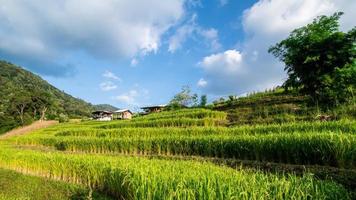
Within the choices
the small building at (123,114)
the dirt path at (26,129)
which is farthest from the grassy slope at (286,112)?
the small building at (123,114)

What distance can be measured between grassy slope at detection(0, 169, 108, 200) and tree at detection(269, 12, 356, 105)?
1482cm

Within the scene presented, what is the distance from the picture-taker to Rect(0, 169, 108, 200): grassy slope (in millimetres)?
7907

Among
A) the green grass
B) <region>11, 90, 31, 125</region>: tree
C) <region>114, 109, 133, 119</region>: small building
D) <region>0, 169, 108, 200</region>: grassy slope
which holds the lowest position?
<region>0, 169, 108, 200</region>: grassy slope

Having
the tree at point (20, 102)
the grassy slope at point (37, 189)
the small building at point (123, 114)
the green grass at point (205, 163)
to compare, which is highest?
the tree at point (20, 102)

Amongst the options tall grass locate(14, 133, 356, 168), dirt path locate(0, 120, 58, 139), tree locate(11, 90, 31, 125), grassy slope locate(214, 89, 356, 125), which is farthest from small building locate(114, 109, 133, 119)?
tall grass locate(14, 133, 356, 168)

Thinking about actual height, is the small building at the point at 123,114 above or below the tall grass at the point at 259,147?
above

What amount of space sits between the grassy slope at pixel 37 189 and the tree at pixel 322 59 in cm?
1482

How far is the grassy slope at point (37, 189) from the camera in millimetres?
7907

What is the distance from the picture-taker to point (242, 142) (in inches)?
477

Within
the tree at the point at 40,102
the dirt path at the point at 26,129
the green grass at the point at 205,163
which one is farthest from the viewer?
the tree at the point at 40,102

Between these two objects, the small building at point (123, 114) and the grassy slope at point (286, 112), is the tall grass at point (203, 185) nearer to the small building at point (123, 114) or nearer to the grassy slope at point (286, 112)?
the grassy slope at point (286, 112)

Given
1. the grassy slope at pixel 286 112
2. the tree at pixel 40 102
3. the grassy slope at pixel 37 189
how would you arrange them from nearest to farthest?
the grassy slope at pixel 37 189, the grassy slope at pixel 286 112, the tree at pixel 40 102

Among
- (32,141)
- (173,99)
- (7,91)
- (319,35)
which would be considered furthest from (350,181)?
(7,91)

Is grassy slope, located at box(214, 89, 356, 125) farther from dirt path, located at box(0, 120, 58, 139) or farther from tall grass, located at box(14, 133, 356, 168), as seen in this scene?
dirt path, located at box(0, 120, 58, 139)
